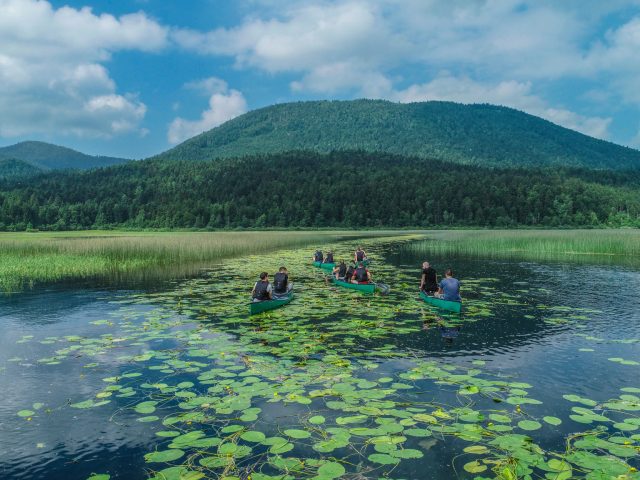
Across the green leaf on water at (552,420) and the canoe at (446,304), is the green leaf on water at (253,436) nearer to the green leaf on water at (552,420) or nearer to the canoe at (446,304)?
the green leaf on water at (552,420)

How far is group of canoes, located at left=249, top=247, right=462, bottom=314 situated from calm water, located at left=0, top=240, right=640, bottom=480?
27.6 inches

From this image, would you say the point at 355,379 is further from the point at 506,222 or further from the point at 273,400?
the point at 506,222

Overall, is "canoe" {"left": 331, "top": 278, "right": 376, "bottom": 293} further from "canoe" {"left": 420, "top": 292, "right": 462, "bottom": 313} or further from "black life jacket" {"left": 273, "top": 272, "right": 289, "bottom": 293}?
"black life jacket" {"left": 273, "top": 272, "right": 289, "bottom": 293}

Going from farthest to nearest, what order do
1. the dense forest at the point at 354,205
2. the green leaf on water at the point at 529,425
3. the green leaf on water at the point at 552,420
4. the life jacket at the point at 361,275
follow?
the dense forest at the point at 354,205
the life jacket at the point at 361,275
the green leaf on water at the point at 552,420
the green leaf on water at the point at 529,425

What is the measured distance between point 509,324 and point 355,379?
419 inches

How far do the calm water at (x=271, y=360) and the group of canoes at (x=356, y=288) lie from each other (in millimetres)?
700

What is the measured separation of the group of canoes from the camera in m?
23.0

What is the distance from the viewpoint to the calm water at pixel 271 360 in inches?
377

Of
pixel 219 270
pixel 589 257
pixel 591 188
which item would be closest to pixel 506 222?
pixel 591 188

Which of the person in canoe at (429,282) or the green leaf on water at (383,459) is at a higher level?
the person in canoe at (429,282)

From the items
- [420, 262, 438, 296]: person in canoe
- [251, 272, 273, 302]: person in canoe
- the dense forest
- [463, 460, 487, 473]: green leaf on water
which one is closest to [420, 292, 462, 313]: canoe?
[420, 262, 438, 296]: person in canoe

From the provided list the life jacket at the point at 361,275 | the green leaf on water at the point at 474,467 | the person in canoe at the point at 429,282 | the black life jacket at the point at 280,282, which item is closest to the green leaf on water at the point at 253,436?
the green leaf on water at the point at 474,467

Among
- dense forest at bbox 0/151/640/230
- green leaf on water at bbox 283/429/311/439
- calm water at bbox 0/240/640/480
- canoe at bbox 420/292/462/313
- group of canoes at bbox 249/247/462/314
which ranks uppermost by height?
dense forest at bbox 0/151/640/230

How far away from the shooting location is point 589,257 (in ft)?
178
